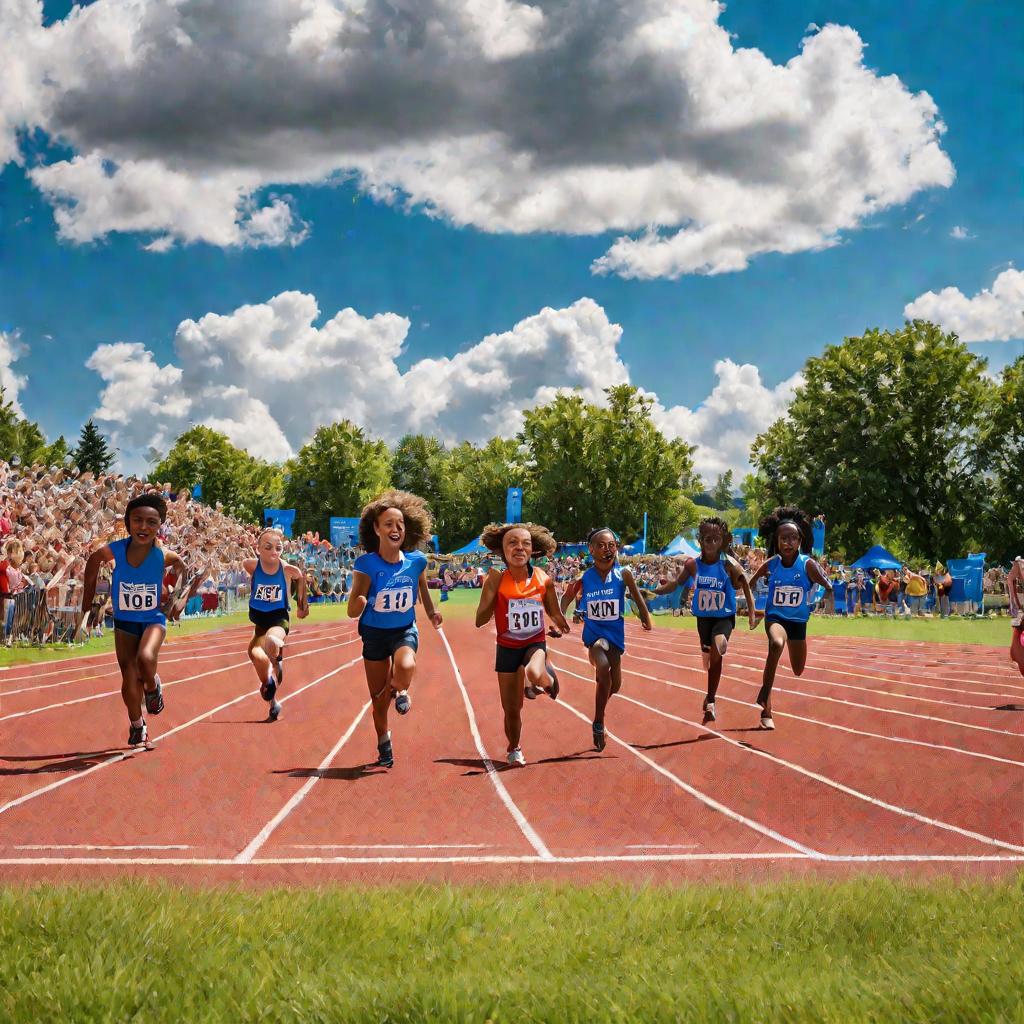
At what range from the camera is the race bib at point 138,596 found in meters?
8.13

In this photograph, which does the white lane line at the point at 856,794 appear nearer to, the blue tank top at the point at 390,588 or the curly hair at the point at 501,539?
the curly hair at the point at 501,539

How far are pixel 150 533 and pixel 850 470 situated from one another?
130ft

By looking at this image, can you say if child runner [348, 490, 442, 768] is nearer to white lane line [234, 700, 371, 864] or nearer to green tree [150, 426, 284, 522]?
white lane line [234, 700, 371, 864]

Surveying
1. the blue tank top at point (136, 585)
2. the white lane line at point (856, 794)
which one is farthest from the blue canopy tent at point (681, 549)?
the blue tank top at point (136, 585)

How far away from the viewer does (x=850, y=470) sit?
144 feet

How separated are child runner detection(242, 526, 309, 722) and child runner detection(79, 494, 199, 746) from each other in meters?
1.52

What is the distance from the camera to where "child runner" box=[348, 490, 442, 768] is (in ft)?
24.8

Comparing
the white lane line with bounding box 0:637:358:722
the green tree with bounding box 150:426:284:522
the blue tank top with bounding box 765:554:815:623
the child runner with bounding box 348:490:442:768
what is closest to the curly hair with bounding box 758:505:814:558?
the blue tank top with bounding box 765:554:815:623

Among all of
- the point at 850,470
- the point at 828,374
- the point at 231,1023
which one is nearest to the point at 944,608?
the point at 850,470

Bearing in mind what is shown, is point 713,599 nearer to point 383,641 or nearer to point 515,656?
point 515,656

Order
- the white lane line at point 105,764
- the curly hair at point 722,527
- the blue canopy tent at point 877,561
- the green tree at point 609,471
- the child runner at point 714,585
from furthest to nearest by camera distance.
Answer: the green tree at point 609,471
the blue canopy tent at point 877,561
the child runner at point 714,585
the curly hair at point 722,527
the white lane line at point 105,764

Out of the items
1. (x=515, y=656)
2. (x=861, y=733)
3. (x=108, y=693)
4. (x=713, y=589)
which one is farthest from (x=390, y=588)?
(x=108, y=693)

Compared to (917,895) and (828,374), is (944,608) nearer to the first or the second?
(828,374)

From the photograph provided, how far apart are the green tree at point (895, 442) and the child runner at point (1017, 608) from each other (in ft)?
108
